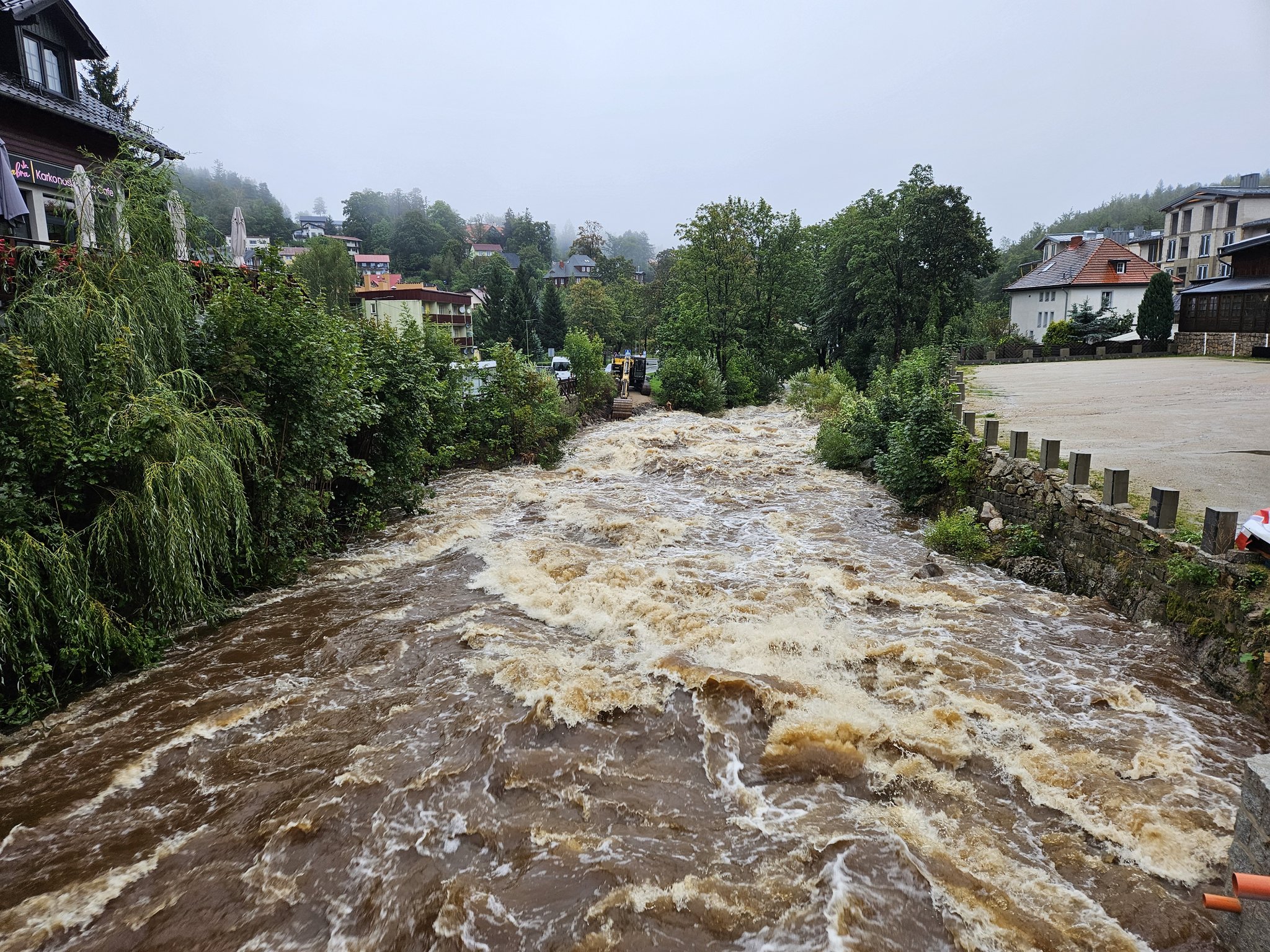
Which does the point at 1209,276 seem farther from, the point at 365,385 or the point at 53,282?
the point at 53,282

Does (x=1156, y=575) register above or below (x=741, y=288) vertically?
below

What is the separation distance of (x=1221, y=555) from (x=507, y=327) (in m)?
58.6

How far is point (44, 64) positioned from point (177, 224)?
1301cm

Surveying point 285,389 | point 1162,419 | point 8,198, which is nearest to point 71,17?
point 8,198

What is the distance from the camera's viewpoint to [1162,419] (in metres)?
15.0

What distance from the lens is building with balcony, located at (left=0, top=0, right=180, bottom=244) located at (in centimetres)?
1550

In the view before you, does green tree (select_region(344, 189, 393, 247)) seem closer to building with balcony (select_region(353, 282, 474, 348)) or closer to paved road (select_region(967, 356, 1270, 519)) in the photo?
building with balcony (select_region(353, 282, 474, 348))

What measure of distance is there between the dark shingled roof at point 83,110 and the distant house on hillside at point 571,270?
282 ft

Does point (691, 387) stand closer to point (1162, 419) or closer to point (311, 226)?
point (1162, 419)

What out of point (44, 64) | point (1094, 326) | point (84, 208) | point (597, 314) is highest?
point (44, 64)

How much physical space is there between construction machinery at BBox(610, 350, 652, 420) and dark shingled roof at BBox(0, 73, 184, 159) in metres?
17.6

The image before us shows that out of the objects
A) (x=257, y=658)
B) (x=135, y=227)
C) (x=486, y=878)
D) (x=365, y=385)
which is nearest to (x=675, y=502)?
(x=365, y=385)

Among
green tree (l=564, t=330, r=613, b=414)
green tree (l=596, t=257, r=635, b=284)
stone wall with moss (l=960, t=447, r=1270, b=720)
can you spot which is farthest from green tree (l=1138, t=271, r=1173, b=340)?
green tree (l=596, t=257, r=635, b=284)

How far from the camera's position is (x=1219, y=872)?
4.53 meters
